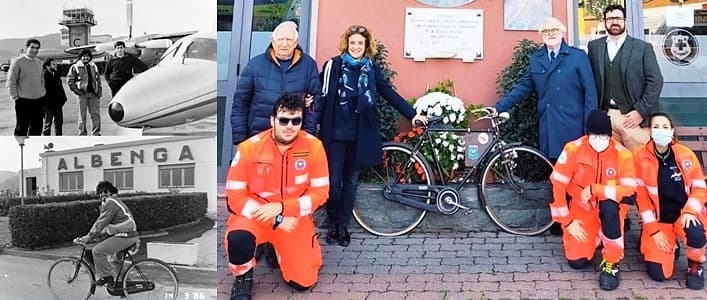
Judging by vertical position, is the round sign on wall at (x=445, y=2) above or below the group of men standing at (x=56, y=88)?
above

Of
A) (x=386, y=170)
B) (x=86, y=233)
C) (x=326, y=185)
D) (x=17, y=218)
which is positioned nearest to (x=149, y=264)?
(x=86, y=233)

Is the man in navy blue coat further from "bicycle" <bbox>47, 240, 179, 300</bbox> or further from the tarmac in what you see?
"bicycle" <bbox>47, 240, 179, 300</bbox>

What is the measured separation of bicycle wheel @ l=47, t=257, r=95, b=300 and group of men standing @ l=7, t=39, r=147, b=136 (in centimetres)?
78

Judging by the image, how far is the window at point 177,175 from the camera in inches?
176

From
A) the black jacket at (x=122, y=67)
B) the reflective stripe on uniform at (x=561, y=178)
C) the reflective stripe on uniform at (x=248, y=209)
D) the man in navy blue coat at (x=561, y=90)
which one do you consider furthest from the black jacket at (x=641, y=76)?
the black jacket at (x=122, y=67)

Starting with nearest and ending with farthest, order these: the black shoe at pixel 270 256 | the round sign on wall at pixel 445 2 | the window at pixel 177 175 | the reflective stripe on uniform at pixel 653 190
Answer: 1. the window at pixel 177 175
2. the reflective stripe on uniform at pixel 653 190
3. the black shoe at pixel 270 256
4. the round sign on wall at pixel 445 2

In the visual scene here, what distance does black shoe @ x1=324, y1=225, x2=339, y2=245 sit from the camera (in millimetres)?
5574

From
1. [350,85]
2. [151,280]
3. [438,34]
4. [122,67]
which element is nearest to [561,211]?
[350,85]

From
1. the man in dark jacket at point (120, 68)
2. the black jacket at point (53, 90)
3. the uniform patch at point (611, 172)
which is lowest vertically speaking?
the uniform patch at point (611, 172)

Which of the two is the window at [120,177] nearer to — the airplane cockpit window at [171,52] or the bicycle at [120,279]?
the bicycle at [120,279]

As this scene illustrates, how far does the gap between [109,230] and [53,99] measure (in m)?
0.84

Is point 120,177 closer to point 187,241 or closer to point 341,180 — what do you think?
point 187,241

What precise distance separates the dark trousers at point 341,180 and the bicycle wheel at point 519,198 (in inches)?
41.2

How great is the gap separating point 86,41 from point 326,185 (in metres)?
1.66
